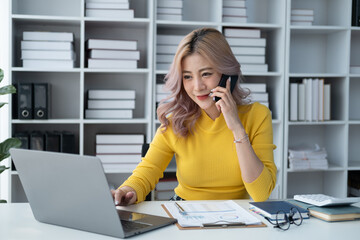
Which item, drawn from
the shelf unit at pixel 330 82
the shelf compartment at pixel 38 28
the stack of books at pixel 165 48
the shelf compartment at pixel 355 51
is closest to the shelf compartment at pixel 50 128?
the shelf compartment at pixel 38 28

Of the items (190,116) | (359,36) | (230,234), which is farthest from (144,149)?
(359,36)

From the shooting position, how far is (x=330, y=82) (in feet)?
11.2

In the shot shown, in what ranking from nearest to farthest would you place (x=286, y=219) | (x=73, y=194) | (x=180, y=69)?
1. (x=73, y=194)
2. (x=286, y=219)
3. (x=180, y=69)

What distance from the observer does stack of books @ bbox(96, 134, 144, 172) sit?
3033 mm

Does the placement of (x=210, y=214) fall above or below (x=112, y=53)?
below

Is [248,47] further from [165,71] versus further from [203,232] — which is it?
[203,232]

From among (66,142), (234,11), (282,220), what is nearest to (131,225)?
(282,220)

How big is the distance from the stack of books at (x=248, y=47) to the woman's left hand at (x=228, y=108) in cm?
140

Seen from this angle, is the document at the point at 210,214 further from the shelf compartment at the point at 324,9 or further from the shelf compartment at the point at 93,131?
the shelf compartment at the point at 324,9

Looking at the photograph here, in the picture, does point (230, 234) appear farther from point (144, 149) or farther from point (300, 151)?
point (300, 151)

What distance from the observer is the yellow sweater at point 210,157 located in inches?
72.3

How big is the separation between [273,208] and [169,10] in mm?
2020

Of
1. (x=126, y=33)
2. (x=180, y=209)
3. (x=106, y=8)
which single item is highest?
(x=106, y=8)

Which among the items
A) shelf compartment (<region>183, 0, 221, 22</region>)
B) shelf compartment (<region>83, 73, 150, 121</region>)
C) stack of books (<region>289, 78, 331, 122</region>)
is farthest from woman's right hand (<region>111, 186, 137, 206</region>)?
shelf compartment (<region>183, 0, 221, 22</region>)
